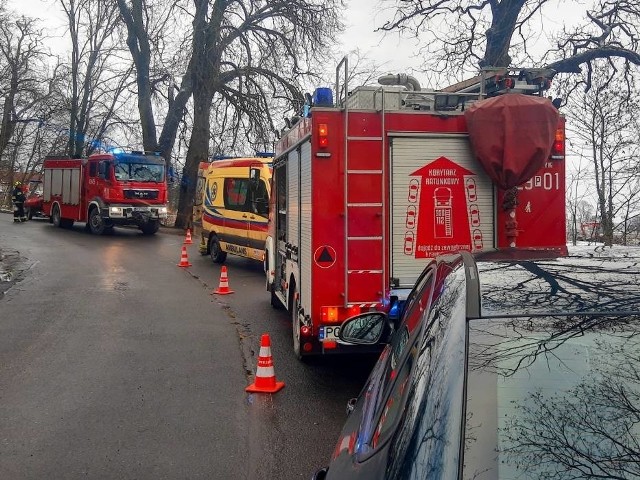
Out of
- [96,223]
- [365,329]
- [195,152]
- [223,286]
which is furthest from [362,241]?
[195,152]

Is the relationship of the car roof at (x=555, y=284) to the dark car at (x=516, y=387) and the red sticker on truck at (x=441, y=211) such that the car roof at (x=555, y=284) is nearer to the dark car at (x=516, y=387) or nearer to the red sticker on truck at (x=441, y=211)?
the dark car at (x=516, y=387)

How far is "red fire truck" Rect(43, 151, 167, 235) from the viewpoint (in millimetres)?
25797

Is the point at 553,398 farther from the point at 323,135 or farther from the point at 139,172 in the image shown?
the point at 139,172

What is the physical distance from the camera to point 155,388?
689 cm

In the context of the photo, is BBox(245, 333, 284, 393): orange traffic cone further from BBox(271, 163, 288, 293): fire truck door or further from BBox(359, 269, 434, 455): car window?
BBox(359, 269, 434, 455): car window

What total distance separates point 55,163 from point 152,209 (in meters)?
7.10

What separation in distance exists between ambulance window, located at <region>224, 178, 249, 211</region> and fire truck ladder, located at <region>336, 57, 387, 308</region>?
394 inches

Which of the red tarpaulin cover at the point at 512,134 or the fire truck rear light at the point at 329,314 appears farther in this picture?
the red tarpaulin cover at the point at 512,134

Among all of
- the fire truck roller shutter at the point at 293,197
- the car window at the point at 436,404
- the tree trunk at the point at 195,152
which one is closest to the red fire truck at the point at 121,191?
the tree trunk at the point at 195,152

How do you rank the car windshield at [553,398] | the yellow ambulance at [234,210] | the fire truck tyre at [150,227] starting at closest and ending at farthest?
the car windshield at [553,398]
the yellow ambulance at [234,210]
the fire truck tyre at [150,227]

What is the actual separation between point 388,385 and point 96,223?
85.7 ft

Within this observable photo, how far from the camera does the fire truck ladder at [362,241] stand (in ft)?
22.2

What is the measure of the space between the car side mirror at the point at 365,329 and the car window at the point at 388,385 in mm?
280

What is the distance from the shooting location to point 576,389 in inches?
74.2
